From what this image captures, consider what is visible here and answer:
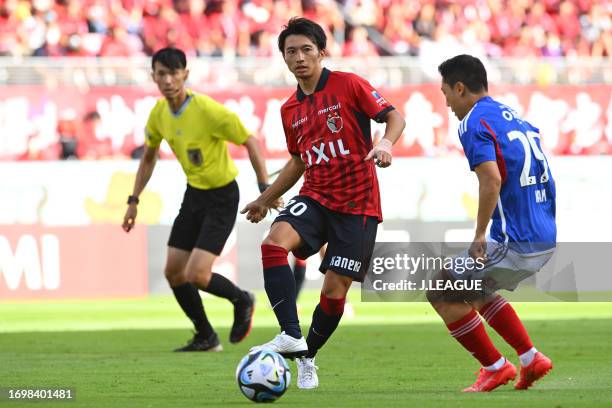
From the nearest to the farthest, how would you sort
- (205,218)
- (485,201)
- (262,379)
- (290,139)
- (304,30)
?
(262,379) → (485,201) → (304,30) → (290,139) → (205,218)

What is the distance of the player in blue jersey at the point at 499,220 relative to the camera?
23.8ft

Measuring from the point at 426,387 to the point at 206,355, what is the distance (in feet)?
10.4

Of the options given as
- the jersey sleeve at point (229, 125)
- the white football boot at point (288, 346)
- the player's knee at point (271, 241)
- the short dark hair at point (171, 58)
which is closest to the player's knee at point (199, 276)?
the jersey sleeve at point (229, 125)

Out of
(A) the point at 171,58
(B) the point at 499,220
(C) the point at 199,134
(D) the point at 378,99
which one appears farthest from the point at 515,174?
(C) the point at 199,134

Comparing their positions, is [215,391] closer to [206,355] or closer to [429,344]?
[206,355]

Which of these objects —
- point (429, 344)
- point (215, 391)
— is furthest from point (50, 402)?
point (429, 344)

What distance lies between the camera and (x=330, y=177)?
7.97 meters

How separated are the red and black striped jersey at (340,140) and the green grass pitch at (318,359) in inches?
47.7

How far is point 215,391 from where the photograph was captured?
7.79 meters

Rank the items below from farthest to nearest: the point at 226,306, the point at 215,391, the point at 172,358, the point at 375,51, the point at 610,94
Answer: the point at 375,51
the point at 610,94
the point at 226,306
the point at 172,358
the point at 215,391

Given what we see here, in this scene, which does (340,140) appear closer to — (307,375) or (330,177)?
(330,177)

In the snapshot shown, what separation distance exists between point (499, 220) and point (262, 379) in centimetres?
171

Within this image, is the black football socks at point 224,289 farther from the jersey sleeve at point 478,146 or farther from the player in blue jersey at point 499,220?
the jersey sleeve at point 478,146

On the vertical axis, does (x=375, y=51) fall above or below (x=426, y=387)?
above
